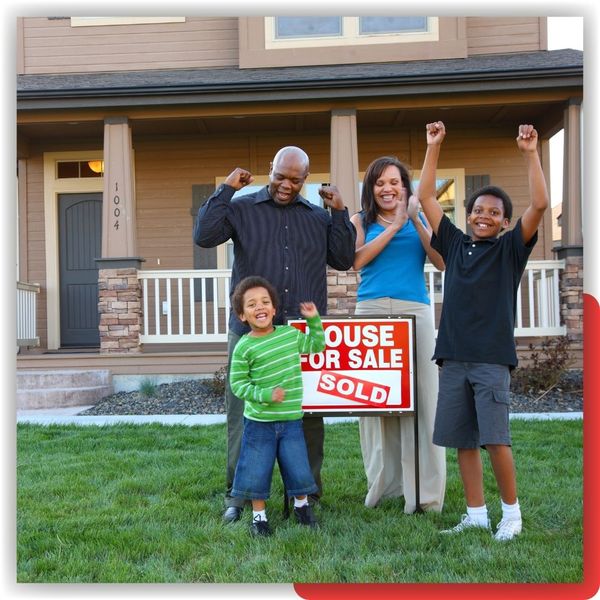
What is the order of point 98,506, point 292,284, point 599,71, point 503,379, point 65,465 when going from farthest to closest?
point 65,465, point 98,506, point 292,284, point 503,379, point 599,71

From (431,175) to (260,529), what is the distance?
5.61 feet

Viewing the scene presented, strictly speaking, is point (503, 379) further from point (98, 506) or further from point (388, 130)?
point (388, 130)

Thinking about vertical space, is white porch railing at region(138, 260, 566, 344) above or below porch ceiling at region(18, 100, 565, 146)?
below

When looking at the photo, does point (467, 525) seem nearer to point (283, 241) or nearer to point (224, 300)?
point (283, 241)

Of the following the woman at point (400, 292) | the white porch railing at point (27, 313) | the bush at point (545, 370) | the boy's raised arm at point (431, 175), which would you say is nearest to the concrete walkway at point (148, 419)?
the bush at point (545, 370)

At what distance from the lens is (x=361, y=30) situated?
8.36 m

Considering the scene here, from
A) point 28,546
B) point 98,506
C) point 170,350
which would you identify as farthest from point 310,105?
point 28,546

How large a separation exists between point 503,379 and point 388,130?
6.66m

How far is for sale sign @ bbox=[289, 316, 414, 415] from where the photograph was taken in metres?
3.23

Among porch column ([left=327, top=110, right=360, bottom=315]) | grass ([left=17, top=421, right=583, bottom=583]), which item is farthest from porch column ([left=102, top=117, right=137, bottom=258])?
grass ([left=17, top=421, right=583, bottom=583])

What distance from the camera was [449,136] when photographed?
29.4ft

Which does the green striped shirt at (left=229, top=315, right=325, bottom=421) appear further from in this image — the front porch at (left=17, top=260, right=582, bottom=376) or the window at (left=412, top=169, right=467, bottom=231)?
the window at (left=412, top=169, right=467, bottom=231)

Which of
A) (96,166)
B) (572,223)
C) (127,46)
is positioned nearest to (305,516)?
(572,223)

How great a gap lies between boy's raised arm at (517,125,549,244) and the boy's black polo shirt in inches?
4.1
